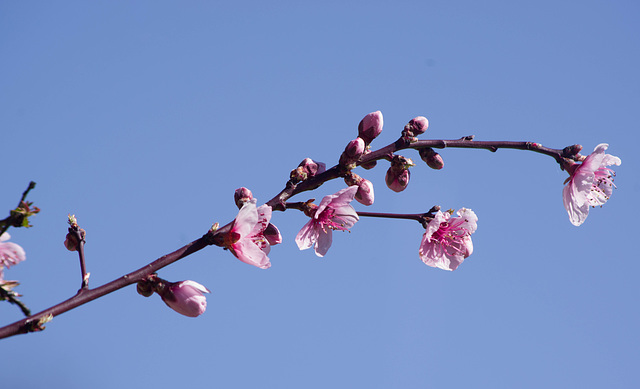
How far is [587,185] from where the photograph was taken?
129 inches

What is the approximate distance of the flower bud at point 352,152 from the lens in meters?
2.86

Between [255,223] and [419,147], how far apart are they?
44.3 inches

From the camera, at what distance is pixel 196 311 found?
249 centimetres

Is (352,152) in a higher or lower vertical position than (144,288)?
higher

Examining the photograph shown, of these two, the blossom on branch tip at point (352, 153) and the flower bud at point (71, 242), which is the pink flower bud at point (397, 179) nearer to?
the blossom on branch tip at point (352, 153)

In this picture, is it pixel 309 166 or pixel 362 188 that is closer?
pixel 309 166

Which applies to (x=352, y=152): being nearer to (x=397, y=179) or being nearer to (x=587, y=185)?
(x=397, y=179)

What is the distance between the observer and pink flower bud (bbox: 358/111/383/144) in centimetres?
321

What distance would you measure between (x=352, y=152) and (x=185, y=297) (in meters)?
1.08

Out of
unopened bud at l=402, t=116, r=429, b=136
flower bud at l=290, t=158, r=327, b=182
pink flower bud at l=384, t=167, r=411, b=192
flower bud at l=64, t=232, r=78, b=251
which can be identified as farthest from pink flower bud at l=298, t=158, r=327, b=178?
flower bud at l=64, t=232, r=78, b=251

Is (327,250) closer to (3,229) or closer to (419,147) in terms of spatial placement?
(419,147)

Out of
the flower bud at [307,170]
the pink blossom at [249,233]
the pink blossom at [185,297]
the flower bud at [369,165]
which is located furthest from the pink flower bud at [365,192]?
the pink blossom at [185,297]

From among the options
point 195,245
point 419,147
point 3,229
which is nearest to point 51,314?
point 3,229

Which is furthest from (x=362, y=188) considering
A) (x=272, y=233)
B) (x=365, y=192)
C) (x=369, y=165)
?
(x=272, y=233)
